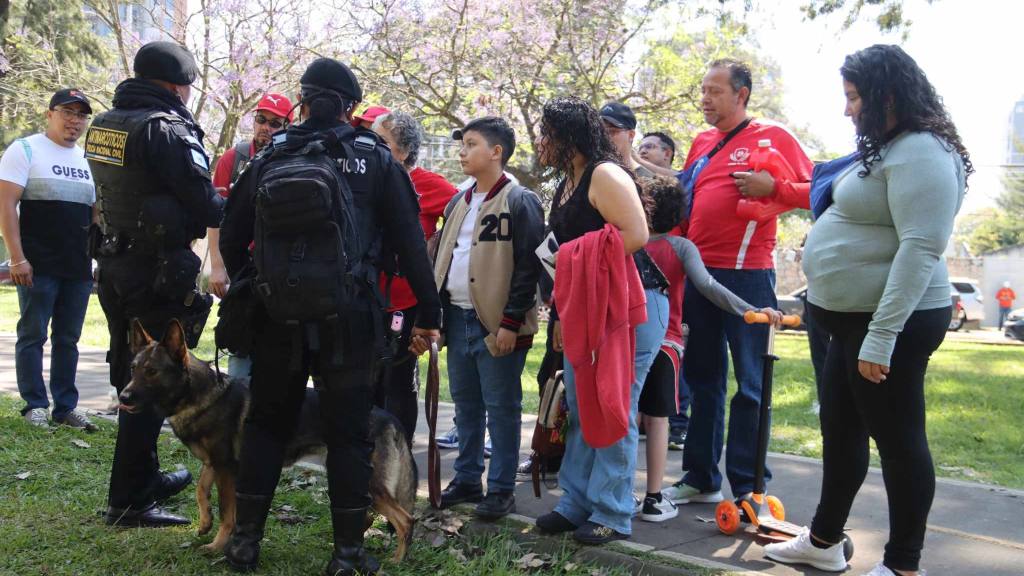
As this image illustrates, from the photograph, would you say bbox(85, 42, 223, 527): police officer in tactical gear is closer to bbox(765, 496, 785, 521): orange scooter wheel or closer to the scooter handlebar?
the scooter handlebar

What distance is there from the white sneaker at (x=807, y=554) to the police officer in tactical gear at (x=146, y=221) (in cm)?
295

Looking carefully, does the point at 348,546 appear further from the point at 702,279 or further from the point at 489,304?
the point at 702,279

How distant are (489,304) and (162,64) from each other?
2027 mm

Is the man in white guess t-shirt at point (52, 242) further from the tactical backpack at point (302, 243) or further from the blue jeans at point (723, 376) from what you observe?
the blue jeans at point (723, 376)

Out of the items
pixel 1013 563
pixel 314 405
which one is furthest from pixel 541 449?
pixel 1013 563

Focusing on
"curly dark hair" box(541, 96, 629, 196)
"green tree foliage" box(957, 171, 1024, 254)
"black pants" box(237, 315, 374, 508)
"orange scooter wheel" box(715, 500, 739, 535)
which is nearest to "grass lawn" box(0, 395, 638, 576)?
"black pants" box(237, 315, 374, 508)

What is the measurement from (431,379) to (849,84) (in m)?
2.45

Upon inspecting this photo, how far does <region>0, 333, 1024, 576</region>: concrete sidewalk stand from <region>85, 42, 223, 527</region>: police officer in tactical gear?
6.21 feet

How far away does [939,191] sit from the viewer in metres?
3.40

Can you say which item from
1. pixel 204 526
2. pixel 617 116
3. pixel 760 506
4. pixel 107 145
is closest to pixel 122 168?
pixel 107 145

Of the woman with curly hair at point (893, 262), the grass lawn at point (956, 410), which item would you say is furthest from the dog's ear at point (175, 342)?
the grass lawn at point (956, 410)

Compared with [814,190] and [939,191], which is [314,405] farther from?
[939,191]

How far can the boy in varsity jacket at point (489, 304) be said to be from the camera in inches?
186

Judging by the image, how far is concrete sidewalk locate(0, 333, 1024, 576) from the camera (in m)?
4.05
